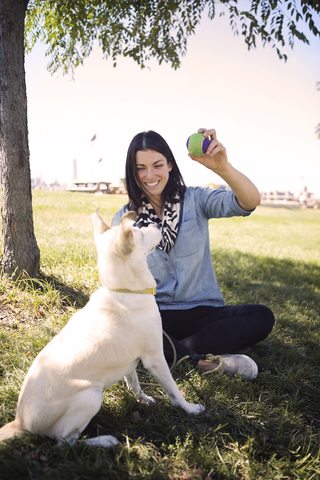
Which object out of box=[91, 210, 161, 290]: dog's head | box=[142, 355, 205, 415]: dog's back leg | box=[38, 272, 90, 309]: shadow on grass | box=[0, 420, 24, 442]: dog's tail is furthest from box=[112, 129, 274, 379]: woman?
box=[0, 420, 24, 442]: dog's tail

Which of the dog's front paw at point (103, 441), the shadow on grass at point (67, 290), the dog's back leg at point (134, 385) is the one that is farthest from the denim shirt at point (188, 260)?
the dog's front paw at point (103, 441)

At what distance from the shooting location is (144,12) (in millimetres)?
4754

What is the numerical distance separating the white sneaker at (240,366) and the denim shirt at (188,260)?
58 centimetres

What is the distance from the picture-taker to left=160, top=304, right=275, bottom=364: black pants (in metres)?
2.81

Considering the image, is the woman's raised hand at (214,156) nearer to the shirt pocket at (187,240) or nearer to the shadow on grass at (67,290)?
the shirt pocket at (187,240)

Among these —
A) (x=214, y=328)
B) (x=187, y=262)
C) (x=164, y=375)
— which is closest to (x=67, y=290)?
(x=187, y=262)

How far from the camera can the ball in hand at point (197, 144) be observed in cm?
256

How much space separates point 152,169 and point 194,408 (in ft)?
6.79

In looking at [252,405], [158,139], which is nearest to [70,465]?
[252,405]

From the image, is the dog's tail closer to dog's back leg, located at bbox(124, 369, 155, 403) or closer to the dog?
the dog

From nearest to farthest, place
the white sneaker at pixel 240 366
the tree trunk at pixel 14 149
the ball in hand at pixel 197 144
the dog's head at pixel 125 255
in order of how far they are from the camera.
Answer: the dog's head at pixel 125 255 < the ball in hand at pixel 197 144 < the white sneaker at pixel 240 366 < the tree trunk at pixel 14 149

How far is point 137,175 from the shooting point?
3049 millimetres

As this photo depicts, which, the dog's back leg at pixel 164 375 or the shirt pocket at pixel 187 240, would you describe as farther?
the shirt pocket at pixel 187 240

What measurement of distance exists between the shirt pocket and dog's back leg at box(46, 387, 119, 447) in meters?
1.57
